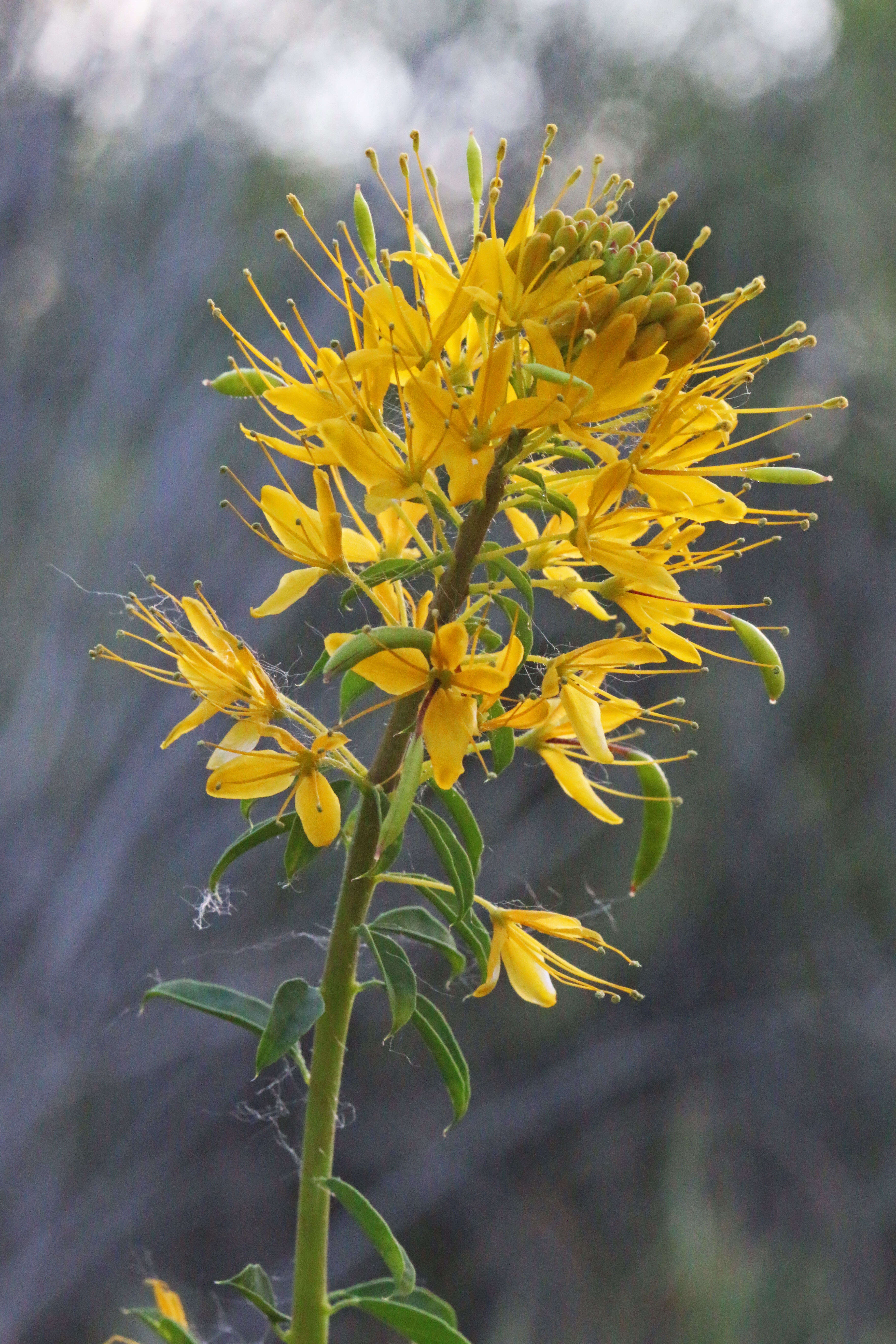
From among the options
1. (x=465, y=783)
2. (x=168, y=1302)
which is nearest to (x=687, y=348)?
(x=168, y=1302)

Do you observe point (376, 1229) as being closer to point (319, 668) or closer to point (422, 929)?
point (422, 929)

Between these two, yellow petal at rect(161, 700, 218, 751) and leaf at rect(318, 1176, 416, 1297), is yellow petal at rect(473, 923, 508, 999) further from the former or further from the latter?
yellow petal at rect(161, 700, 218, 751)

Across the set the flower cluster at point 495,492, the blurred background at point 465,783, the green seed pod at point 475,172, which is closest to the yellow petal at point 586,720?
the flower cluster at point 495,492

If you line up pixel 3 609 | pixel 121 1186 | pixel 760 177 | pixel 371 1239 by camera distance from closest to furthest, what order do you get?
pixel 371 1239, pixel 121 1186, pixel 3 609, pixel 760 177

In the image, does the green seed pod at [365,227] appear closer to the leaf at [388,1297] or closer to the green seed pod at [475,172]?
the green seed pod at [475,172]

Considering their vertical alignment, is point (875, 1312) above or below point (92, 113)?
below

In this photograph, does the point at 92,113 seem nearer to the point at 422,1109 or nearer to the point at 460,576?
the point at 460,576

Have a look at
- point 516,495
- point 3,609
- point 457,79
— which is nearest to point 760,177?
point 457,79
